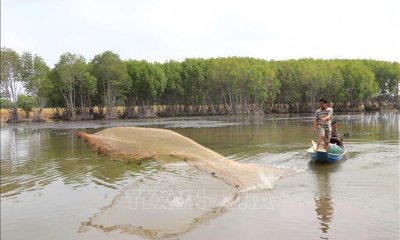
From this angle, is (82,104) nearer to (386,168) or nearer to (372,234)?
(386,168)

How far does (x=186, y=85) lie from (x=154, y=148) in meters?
75.5

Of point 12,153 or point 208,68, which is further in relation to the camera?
point 208,68

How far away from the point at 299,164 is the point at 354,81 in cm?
7819

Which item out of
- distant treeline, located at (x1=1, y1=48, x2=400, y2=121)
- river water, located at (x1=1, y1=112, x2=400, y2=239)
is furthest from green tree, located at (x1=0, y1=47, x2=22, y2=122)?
river water, located at (x1=1, y1=112, x2=400, y2=239)

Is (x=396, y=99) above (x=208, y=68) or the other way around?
the other way around

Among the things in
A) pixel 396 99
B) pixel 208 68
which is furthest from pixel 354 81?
pixel 208 68

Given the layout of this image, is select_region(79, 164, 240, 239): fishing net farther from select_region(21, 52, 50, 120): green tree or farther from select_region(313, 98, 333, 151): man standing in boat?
select_region(21, 52, 50, 120): green tree

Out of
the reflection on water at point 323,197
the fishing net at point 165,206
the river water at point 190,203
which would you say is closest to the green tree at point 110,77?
the river water at point 190,203

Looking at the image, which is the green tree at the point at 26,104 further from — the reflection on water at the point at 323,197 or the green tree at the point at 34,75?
the reflection on water at the point at 323,197

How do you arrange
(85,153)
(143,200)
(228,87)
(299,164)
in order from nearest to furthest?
(143,200) → (299,164) → (85,153) → (228,87)

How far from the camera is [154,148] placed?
9.73 metres

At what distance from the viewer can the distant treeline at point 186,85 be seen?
221 ft

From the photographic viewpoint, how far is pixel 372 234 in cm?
835

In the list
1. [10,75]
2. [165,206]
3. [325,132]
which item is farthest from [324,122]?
[10,75]
